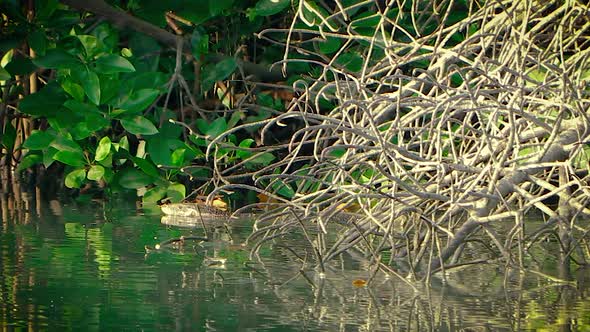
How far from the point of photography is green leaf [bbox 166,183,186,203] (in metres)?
7.18

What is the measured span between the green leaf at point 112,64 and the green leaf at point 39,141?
0.55 m

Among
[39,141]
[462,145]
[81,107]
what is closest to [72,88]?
[81,107]

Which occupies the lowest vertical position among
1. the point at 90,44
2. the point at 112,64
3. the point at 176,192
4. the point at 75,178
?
the point at 176,192

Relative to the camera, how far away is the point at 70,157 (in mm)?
7207

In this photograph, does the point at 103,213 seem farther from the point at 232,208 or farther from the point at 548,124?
the point at 548,124

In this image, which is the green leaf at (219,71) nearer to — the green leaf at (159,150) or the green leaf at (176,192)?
the green leaf at (159,150)

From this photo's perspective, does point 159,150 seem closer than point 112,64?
No

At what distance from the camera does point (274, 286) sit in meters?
4.49

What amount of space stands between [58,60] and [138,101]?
0.52 meters

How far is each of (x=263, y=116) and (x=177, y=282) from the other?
3.21 m

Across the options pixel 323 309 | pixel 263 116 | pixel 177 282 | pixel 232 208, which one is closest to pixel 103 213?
pixel 232 208

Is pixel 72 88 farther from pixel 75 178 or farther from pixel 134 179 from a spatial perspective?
pixel 134 179

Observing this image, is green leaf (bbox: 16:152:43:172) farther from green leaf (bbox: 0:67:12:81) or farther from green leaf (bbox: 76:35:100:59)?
green leaf (bbox: 76:35:100:59)

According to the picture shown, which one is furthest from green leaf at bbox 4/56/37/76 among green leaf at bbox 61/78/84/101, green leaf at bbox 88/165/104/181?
green leaf at bbox 88/165/104/181
